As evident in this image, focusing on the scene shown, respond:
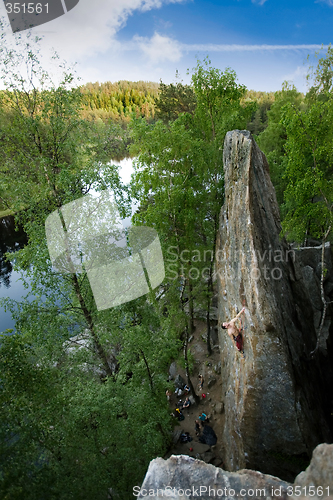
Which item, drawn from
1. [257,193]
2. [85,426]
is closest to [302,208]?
[257,193]

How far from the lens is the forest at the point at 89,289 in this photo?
6.23 metres

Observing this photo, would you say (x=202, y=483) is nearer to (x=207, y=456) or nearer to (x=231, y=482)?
(x=231, y=482)

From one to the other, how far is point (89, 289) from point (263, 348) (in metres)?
6.41

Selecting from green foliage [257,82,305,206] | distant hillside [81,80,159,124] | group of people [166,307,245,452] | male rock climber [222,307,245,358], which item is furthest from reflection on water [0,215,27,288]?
distant hillside [81,80,159,124]

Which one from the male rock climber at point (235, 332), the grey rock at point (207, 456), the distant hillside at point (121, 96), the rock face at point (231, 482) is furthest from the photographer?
the distant hillside at point (121, 96)

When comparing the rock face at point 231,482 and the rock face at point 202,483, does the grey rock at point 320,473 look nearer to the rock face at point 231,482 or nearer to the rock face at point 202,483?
the rock face at point 231,482

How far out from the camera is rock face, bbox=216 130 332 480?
26.0ft

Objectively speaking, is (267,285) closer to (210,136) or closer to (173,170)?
(173,170)

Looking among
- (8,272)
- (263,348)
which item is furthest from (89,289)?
(8,272)

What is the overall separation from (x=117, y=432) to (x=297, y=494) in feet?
17.6

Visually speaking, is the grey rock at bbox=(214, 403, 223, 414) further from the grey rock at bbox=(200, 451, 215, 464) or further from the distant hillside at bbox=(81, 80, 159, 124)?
the distant hillside at bbox=(81, 80, 159, 124)

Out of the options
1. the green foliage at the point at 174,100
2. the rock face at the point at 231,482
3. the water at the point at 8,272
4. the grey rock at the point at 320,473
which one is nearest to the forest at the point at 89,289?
the rock face at the point at 231,482

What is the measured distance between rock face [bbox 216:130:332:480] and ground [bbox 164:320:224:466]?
1712mm

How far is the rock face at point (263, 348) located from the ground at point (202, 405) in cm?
171
